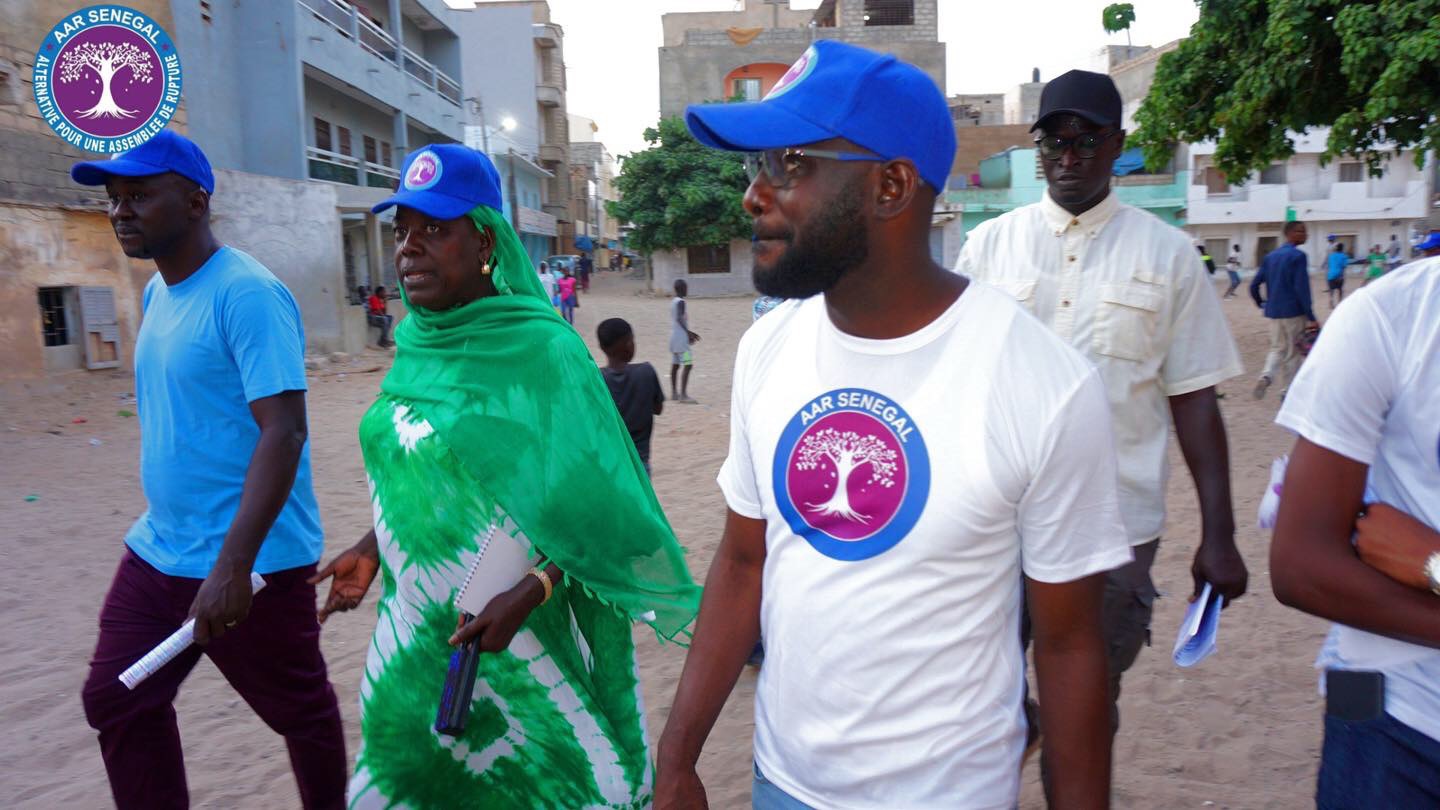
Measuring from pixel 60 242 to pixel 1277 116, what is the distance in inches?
569

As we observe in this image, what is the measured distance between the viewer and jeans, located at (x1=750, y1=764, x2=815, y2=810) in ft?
5.56

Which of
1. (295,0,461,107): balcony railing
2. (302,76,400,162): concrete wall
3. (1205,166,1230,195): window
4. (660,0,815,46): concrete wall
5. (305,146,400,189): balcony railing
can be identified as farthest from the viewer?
(660,0,815,46): concrete wall

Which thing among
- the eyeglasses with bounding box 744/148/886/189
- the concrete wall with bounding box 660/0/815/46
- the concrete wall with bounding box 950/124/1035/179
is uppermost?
the concrete wall with bounding box 660/0/815/46

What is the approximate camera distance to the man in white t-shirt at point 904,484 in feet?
4.91

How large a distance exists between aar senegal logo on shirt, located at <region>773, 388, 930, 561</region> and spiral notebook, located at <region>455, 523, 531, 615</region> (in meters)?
1.05

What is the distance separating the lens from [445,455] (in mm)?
2502

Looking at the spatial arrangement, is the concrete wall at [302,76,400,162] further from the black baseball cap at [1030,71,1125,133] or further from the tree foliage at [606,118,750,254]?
the black baseball cap at [1030,71,1125,133]

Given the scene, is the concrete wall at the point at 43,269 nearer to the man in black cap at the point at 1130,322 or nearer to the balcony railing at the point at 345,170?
the balcony railing at the point at 345,170

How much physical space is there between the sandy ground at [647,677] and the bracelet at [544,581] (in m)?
1.48

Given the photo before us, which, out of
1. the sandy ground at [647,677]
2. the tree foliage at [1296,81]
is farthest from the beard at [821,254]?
the tree foliage at [1296,81]

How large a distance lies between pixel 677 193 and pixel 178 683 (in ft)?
104

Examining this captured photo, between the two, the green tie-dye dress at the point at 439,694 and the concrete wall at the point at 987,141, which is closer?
the green tie-dye dress at the point at 439,694

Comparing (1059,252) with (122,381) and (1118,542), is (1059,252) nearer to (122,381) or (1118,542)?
(1118,542)

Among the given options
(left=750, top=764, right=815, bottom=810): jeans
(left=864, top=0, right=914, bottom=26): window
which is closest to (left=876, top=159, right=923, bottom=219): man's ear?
(left=750, top=764, right=815, bottom=810): jeans
